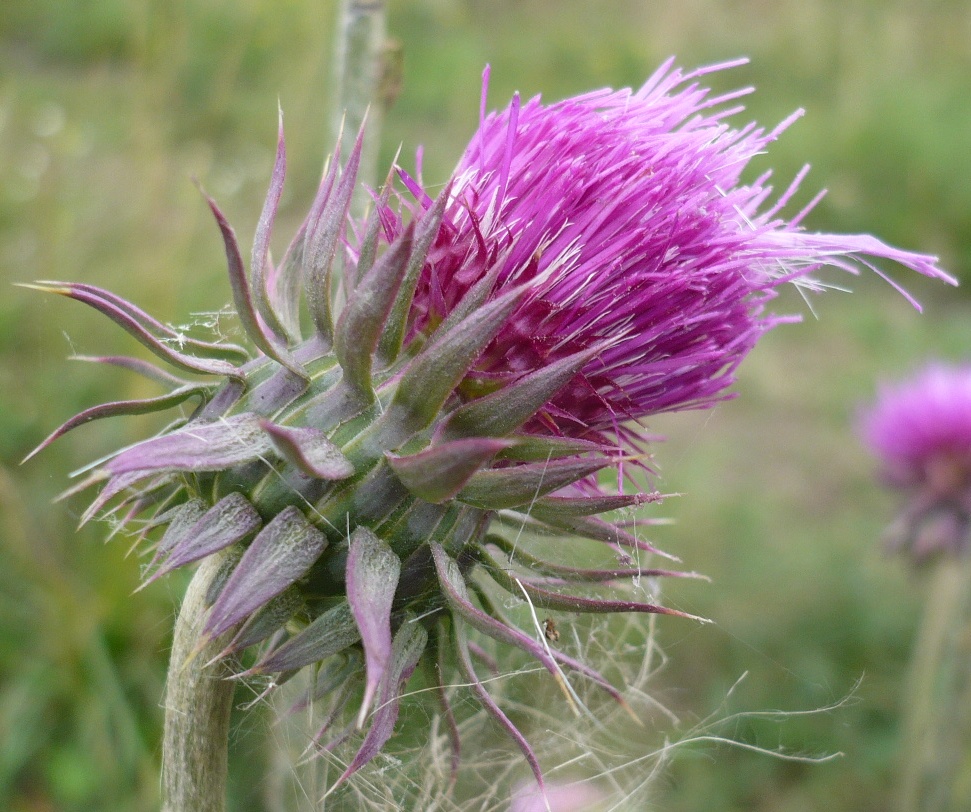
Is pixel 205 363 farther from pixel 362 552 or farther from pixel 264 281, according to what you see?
pixel 362 552

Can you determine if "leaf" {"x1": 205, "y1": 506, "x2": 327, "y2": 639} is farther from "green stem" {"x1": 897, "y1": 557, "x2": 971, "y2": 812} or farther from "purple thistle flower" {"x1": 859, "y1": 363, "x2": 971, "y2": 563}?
"purple thistle flower" {"x1": 859, "y1": 363, "x2": 971, "y2": 563}

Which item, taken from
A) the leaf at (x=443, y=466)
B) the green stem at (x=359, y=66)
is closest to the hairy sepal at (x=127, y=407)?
the leaf at (x=443, y=466)

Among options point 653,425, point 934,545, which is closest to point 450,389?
point 934,545

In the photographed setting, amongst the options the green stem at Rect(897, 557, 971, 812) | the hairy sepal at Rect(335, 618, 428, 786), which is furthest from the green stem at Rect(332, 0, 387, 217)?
the green stem at Rect(897, 557, 971, 812)

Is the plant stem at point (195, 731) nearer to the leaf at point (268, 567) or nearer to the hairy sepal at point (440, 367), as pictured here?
the leaf at point (268, 567)

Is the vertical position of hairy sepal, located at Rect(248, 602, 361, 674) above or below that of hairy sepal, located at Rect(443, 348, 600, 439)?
below

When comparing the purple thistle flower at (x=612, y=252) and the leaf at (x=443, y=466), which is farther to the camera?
the purple thistle flower at (x=612, y=252)

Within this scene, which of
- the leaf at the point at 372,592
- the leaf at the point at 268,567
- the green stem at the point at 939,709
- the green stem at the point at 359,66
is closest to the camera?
the leaf at the point at 372,592
